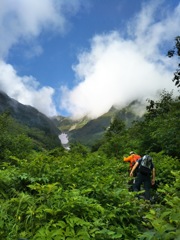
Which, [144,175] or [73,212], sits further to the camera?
[144,175]

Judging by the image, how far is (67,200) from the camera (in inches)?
248

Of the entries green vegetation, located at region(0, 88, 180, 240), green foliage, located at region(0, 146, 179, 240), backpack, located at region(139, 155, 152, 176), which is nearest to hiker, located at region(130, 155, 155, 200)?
backpack, located at region(139, 155, 152, 176)

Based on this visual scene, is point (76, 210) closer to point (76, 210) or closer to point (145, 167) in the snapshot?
point (76, 210)

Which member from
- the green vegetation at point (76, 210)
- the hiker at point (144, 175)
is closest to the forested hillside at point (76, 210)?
the green vegetation at point (76, 210)

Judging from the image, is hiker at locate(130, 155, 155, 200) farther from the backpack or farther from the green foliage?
the green foliage

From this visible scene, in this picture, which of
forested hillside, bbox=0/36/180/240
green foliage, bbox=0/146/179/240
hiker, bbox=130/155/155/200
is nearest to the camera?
forested hillside, bbox=0/36/180/240

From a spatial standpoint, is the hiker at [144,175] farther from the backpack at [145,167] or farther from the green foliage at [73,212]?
the green foliage at [73,212]

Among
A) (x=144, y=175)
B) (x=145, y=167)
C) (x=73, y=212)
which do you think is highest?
(x=145, y=167)

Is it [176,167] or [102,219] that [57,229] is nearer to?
[102,219]

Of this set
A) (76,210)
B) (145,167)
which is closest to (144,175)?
(145,167)

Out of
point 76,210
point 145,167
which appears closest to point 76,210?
point 76,210

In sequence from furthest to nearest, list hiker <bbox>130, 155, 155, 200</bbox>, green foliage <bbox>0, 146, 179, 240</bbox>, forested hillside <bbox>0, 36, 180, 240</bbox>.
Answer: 1. hiker <bbox>130, 155, 155, 200</bbox>
2. green foliage <bbox>0, 146, 179, 240</bbox>
3. forested hillside <bbox>0, 36, 180, 240</bbox>

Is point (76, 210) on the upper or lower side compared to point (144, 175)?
lower

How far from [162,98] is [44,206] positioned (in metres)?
56.6
